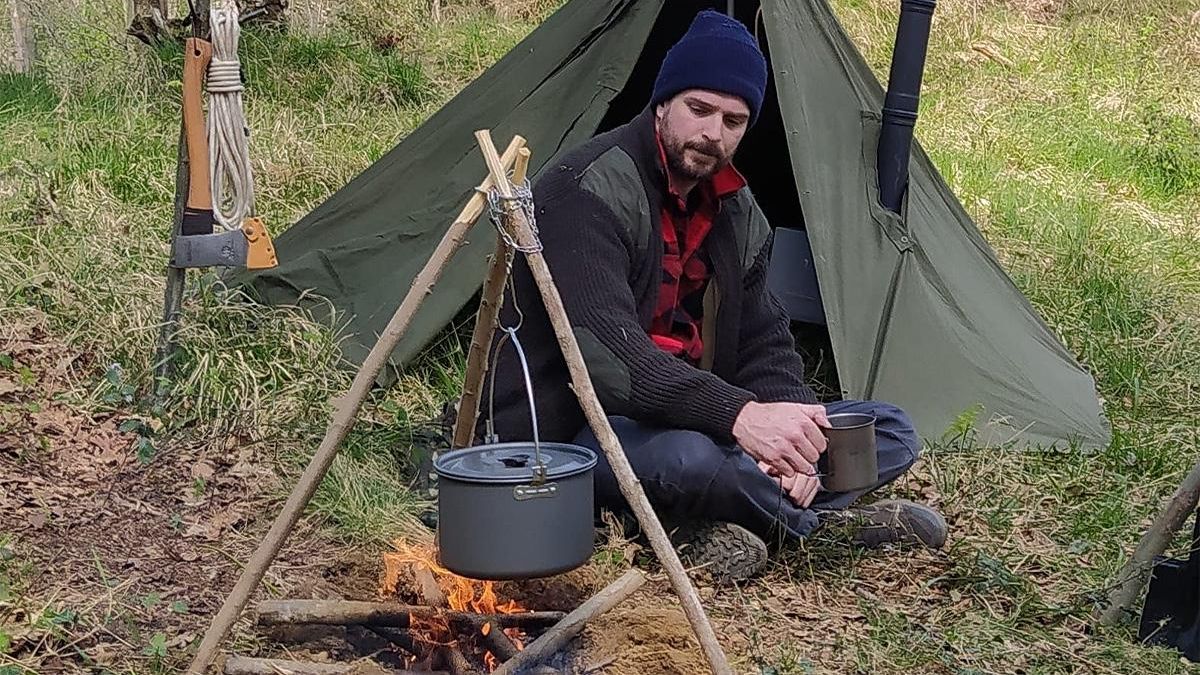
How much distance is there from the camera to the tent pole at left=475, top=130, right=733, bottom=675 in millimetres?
2428

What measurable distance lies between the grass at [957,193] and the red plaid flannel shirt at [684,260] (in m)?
0.67

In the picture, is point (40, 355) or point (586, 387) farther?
point (40, 355)

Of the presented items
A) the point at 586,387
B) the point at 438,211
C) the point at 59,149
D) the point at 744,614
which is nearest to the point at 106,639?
the point at 586,387

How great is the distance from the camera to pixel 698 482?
3.21 metres

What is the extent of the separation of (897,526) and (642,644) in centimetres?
106

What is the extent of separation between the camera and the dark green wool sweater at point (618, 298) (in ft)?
10.2

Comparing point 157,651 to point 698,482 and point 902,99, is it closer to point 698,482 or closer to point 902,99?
point 698,482

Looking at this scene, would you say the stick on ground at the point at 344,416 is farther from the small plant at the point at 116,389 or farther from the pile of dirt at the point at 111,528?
the small plant at the point at 116,389

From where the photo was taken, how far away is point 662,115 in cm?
331

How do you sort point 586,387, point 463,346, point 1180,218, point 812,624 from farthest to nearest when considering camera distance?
point 1180,218, point 463,346, point 812,624, point 586,387

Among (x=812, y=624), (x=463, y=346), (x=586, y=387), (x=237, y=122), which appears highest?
(x=237, y=122)

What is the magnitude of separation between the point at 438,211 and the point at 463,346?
513mm

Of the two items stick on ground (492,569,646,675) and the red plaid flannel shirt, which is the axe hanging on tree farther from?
stick on ground (492,569,646,675)

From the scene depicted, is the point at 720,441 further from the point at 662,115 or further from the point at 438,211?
the point at 438,211
